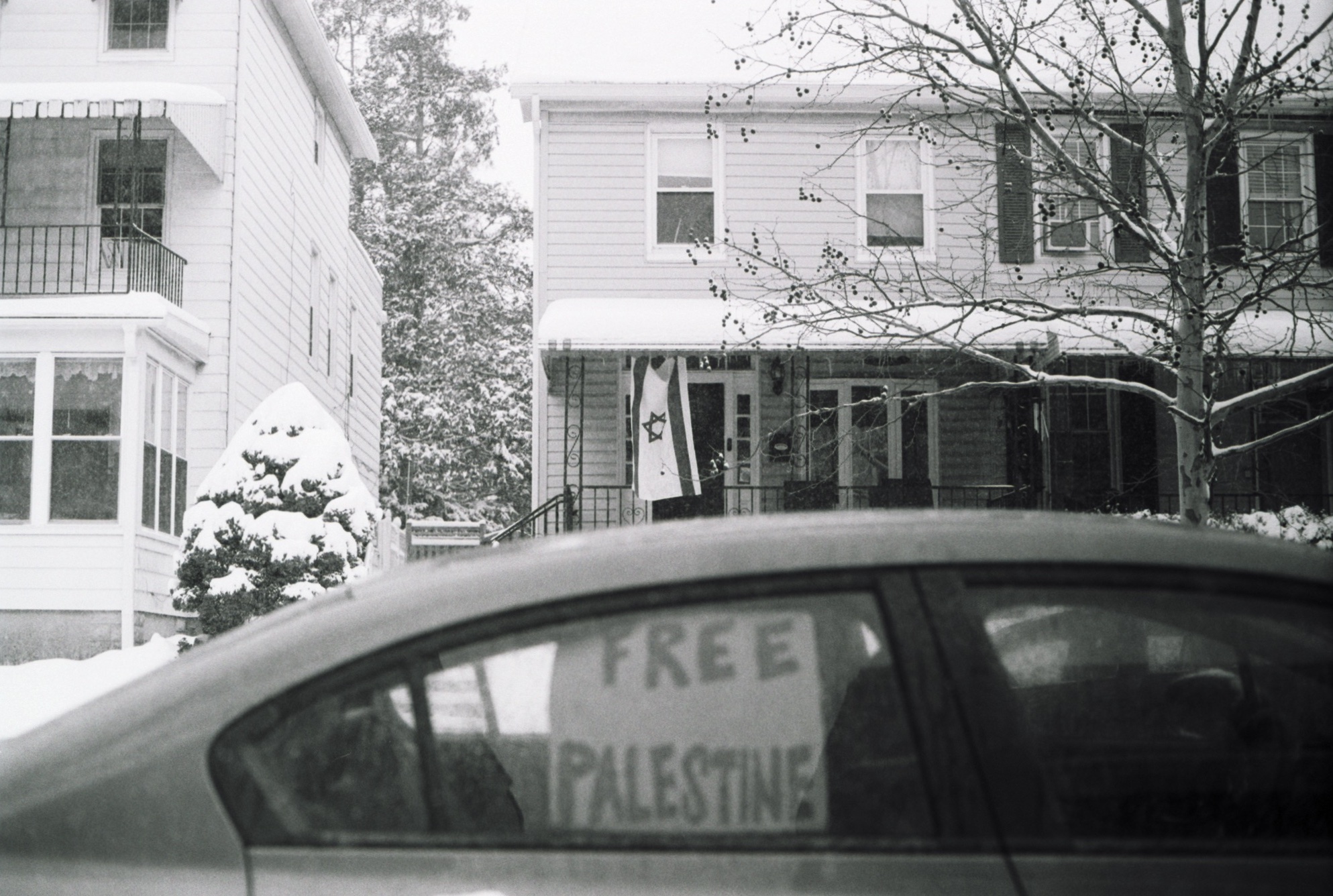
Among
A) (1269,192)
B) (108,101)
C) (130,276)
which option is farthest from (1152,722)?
(1269,192)

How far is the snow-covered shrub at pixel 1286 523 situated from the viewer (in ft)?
41.8

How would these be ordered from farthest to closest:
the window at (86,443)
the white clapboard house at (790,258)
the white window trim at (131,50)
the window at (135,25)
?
the window at (135,25) < the white window trim at (131,50) < the white clapboard house at (790,258) < the window at (86,443)

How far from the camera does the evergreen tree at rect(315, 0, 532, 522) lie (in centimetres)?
3634

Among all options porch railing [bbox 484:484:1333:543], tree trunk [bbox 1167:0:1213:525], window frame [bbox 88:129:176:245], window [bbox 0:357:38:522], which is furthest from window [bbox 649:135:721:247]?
tree trunk [bbox 1167:0:1213:525]

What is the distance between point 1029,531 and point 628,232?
48.8 ft

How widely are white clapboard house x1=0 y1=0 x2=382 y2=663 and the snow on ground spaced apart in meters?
0.54

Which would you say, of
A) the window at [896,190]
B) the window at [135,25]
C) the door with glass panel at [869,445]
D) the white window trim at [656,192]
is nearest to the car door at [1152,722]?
the door with glass panel at [869,445]

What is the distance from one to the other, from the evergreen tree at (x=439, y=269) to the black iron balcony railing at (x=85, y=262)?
19152 mm

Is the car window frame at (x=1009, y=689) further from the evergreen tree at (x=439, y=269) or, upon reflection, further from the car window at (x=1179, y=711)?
the evergreen tree at (x=439, y=269)

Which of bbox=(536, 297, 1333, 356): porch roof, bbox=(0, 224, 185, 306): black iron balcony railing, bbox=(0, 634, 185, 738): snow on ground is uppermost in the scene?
bbox=(0, 224, 185, 306): black iron balcony railing

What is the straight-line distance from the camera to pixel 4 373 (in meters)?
15.4

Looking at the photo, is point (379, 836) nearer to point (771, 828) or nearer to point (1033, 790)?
point (771, 828)

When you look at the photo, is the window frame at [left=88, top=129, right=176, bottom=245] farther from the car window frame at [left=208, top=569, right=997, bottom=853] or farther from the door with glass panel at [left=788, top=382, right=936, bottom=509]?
the car window frame at [left=208, top=569, right=997, bottom=853]

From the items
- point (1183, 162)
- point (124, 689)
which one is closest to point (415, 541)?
point (1183, 162)
